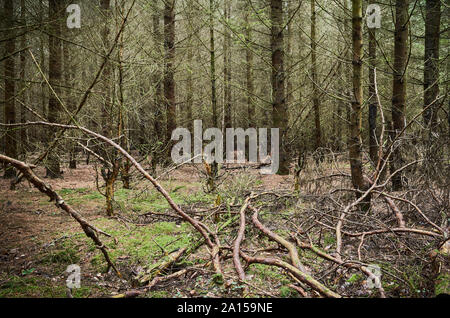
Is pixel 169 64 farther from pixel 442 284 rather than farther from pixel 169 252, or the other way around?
pixel 442 284

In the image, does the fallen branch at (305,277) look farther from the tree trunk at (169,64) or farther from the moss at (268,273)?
the tree trunk at (169,64)

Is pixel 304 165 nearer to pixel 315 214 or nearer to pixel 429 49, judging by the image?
pixel 315 214

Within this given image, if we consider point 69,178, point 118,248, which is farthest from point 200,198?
point 69,178

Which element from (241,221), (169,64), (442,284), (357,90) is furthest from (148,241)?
(169,64)

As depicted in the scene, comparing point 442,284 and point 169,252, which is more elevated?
point 442,284

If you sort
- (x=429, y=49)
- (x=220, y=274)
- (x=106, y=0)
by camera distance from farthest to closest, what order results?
1. (x=106, y=0)
2. (x=429, y=49)
3. (x=220, y=274)

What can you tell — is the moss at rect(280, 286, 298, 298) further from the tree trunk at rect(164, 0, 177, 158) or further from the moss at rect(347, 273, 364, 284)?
the tree trunk at rect(164, 0, 177, 158)

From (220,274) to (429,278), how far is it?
1.84 metres

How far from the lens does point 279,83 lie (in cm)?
989

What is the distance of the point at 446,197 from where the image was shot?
3889 mm

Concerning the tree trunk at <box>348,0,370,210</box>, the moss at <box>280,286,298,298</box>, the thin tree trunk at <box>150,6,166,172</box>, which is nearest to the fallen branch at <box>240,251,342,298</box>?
the moss at <box>280,286,298,298</box>

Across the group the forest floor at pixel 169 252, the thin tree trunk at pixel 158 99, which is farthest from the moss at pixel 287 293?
the thin tree trunk at pixel 158 99

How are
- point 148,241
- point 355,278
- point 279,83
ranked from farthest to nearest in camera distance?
point 279,83 → point 148,241 → point 355,278

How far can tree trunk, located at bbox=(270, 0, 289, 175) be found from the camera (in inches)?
380
